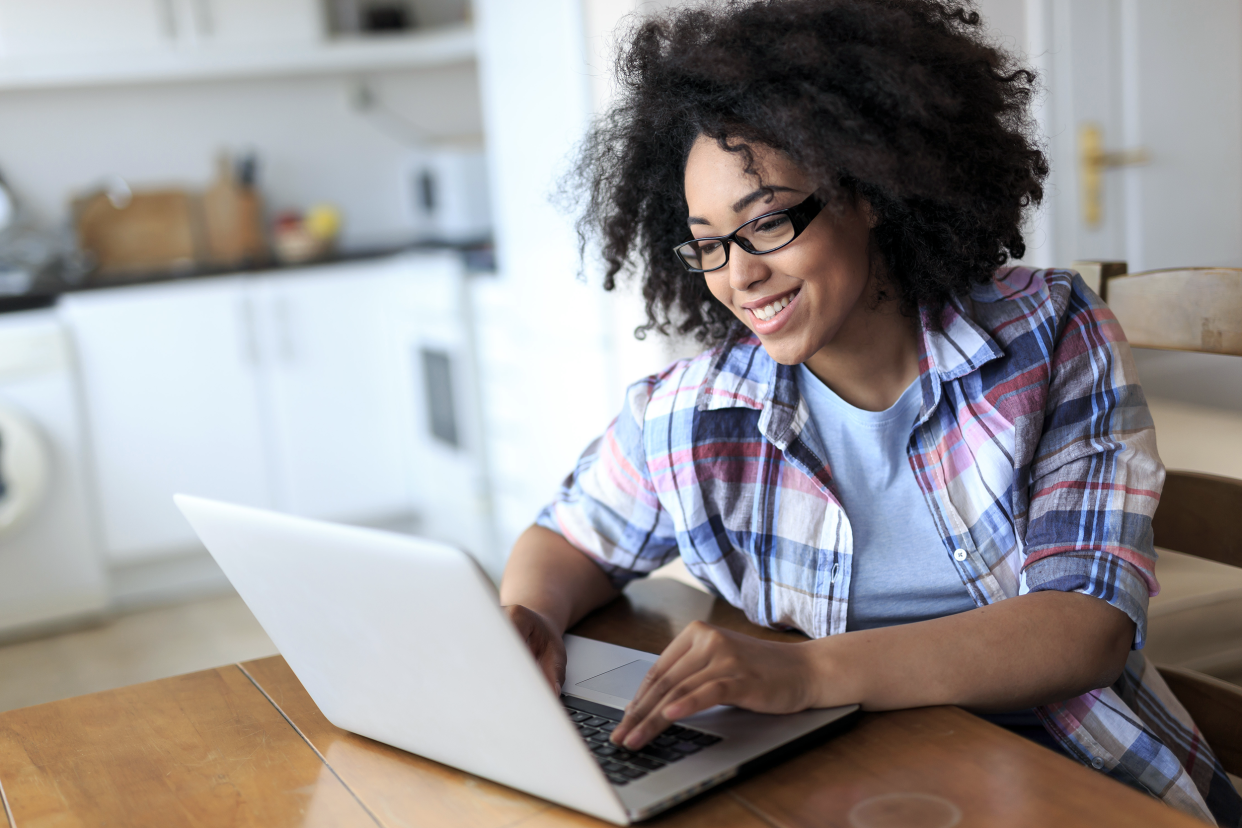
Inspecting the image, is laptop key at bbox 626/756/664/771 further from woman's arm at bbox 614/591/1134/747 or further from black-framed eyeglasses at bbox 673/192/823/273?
black-framed eyeglasses at bbox 673/192/823/273

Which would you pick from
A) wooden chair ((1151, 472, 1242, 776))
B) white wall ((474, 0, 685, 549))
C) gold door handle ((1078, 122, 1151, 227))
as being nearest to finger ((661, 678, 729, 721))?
wooden chair ((1151, 472, 1242, 776))

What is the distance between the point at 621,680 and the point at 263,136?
3.67 m

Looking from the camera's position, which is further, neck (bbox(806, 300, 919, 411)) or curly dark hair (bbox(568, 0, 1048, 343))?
neck (bbox(806, 300, 919, 411))

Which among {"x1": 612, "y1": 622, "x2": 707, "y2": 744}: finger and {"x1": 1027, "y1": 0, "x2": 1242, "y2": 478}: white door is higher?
{"x1": 1027, "y1": 0, "x2": 1242, "y2": 478}: white door

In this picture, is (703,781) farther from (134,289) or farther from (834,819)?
(134,289)

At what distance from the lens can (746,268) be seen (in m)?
1.03

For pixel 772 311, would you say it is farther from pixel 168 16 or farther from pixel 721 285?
pixel 168 16

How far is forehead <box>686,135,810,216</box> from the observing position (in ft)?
3.30

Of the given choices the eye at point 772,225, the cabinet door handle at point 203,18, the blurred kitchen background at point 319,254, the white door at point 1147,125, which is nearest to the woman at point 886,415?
the eye at point 772,225

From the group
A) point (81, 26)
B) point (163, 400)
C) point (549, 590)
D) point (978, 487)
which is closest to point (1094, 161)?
point (978, 487)

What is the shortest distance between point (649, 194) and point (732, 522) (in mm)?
386

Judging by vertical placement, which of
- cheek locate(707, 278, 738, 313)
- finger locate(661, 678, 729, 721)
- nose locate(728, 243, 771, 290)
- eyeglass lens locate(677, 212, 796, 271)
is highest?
eyeglass lens locate(677, 212, 796, 271)

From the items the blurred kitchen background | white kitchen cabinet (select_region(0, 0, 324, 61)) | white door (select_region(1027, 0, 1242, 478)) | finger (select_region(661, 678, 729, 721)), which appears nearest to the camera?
finger (select_region(661, 678, 729, 721))

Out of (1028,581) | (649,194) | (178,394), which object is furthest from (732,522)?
(178,394)
